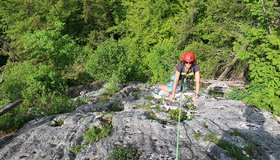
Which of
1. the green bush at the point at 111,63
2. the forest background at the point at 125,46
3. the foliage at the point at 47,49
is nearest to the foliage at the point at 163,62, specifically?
the forest background at the point at 125,46

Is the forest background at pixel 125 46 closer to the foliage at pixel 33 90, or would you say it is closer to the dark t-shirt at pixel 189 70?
the foliage at pixel 33 90

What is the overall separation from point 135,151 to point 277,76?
659 centimetres

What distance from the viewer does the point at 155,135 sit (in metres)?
8.27

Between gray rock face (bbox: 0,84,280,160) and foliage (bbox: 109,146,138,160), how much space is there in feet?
0.44

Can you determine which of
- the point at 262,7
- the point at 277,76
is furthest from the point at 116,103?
the point at 262,7

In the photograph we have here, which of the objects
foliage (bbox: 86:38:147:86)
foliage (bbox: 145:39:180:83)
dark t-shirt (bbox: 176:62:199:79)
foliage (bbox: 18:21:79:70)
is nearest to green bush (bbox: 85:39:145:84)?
foliage (bbox: 86:38:147:86)

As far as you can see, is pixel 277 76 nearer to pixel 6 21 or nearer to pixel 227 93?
pixel 227 93

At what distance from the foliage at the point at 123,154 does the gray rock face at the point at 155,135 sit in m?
0.13

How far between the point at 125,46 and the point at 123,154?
1403cm

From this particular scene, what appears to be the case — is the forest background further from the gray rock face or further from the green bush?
the gray rock face

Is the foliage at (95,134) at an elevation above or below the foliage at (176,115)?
above

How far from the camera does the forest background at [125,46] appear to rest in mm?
11945

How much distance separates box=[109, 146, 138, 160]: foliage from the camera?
23.9ft

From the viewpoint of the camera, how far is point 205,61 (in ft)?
63.4
